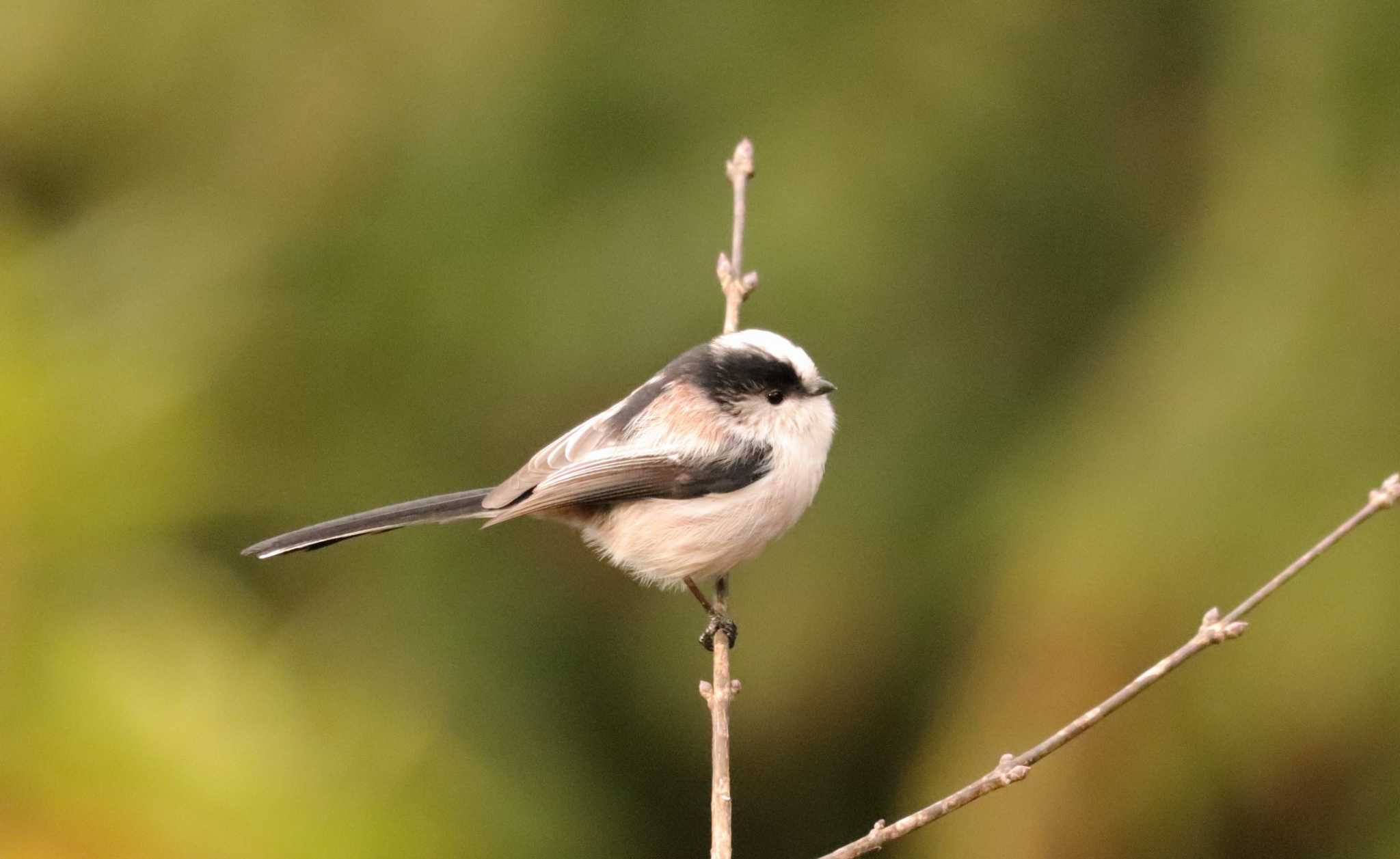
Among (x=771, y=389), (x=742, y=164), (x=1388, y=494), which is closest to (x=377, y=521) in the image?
(x=771, y=389)

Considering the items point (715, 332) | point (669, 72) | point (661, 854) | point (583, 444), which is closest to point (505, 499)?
point (583, 444)

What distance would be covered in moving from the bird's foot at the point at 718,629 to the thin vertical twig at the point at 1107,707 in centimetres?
97

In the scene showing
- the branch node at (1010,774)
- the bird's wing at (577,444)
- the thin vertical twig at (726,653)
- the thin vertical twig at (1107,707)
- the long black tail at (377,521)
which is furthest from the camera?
the bird's wing at (577,444)

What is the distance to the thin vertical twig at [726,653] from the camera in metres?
1.72

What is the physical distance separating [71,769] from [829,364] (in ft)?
5.12

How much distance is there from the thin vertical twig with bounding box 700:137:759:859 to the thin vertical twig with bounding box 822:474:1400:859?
0.24 metres

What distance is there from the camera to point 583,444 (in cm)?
255

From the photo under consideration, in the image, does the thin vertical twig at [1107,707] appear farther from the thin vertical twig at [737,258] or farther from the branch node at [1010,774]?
the thin vertical twig at [737,258]

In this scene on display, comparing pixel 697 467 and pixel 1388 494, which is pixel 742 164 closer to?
pixel 697 467

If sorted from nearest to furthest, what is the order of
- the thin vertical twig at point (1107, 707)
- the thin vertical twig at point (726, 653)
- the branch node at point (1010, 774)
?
the thin vertical twig at point (1107, 707) → the branch node at point (1010, 774) → the thin vertical twig at point (726, 653)

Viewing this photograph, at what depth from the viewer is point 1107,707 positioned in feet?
4.56

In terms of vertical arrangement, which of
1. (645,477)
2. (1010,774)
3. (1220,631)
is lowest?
(1010,774)

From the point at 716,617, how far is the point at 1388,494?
1.33 m

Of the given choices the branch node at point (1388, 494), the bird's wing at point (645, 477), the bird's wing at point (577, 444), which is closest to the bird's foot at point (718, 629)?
the bird's wing at point (645, 477)
